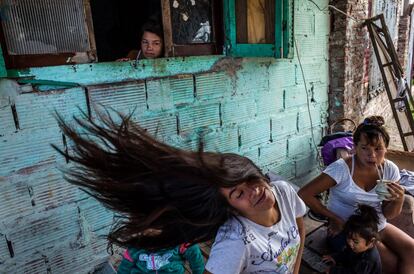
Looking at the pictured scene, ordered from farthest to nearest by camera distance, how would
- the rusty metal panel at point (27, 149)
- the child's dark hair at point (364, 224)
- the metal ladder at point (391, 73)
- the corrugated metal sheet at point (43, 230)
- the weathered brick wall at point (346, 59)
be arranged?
the metal ladder at point (391, 73) → the weathered brick wall at point (346, 59) → the child's dark hair at point (364, 224) → the corrugated metal sheet at point (43, 230) → the rusty metal panel at point (27, 149)

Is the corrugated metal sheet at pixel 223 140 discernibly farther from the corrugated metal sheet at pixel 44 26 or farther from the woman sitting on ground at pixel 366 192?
the corrugated metal sheet at pixel 44 26

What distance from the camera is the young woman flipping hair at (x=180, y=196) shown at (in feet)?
4.19

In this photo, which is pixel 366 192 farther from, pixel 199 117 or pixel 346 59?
pixel 346 59

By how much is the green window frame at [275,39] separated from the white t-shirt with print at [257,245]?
1.52 m

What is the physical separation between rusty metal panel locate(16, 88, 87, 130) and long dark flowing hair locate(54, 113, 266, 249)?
2.61 ft

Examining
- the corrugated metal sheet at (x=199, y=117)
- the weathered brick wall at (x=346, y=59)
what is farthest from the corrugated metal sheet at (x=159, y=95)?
the weathered brick wall at (x=346, y=59)

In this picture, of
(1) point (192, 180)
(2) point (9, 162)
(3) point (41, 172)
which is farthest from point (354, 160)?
(2) point (9, 162)

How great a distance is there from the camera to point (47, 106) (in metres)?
2.00

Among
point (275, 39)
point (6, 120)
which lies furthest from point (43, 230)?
point (275, 39)

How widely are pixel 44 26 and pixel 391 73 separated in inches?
182

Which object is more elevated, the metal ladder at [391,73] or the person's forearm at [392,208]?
the metal ladder at [391,73]

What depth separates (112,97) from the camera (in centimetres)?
226

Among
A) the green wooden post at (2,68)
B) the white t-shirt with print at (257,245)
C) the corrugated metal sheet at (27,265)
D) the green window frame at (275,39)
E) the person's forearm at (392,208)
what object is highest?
the green window frame at (275,39)

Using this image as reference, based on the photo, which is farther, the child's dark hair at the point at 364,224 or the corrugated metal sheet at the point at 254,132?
the corrugated metal sheet at the point at 254,132
